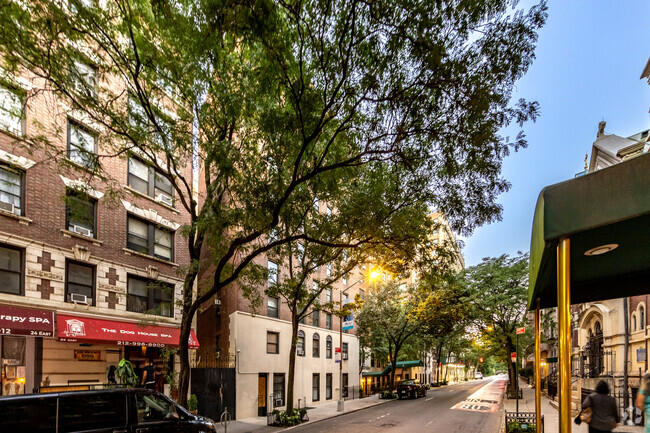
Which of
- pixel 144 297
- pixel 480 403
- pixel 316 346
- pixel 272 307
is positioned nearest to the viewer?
A: pixel 144 297

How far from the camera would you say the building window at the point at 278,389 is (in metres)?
24.2

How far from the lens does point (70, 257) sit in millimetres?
14133

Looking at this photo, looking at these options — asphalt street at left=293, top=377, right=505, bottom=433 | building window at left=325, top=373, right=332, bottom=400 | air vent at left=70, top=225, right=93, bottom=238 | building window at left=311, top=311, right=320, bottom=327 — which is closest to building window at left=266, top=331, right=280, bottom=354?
building window at left=311, top=311, right=320, bottom=327

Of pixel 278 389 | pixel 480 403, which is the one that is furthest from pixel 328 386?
pixel 480 403

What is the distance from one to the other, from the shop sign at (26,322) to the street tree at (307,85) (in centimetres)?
462

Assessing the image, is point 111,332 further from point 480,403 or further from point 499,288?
point 480,403

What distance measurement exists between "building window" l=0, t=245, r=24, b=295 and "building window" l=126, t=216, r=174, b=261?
4.33 metres

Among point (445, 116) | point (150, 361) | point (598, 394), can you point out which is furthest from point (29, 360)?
point (598, 394)

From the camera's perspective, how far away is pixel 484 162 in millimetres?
9766

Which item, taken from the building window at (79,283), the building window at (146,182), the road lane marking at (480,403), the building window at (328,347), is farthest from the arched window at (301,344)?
the building window at (79,283)

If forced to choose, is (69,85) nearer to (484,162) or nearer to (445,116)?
(445,116)

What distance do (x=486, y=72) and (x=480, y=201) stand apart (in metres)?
3.84

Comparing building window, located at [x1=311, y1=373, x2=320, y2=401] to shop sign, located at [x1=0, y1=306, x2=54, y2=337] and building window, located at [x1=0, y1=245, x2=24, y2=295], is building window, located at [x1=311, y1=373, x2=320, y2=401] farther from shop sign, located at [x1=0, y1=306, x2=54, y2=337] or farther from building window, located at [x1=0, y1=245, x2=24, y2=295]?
building window, located at [x1=0, y1=245, x2=24, y2=295]

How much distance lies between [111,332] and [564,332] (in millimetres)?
15497
